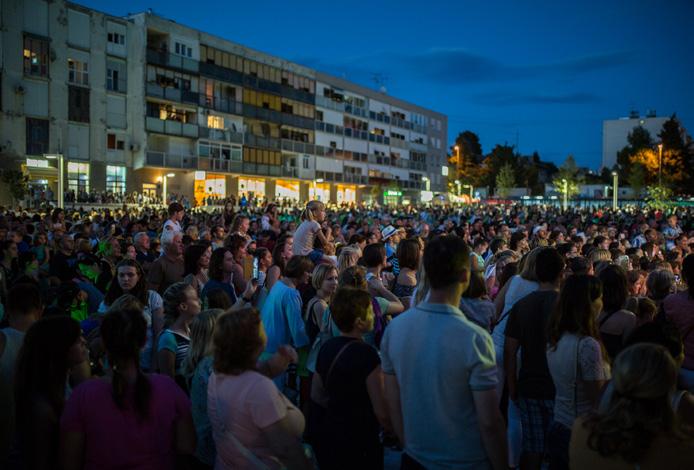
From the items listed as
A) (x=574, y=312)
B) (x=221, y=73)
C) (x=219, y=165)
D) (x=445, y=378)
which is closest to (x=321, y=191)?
(x=219, y=165)

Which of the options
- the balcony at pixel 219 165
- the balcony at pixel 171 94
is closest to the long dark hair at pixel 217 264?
the balcony at pixel 171 94

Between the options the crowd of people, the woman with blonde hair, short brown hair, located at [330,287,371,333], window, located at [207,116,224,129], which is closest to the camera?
the woman with blonde hair

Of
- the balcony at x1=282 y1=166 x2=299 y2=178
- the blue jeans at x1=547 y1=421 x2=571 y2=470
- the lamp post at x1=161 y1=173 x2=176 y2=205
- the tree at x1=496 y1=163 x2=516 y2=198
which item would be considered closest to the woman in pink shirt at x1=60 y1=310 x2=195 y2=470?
the blue jeans at x1=547 y1=421 x2=571 y2=470

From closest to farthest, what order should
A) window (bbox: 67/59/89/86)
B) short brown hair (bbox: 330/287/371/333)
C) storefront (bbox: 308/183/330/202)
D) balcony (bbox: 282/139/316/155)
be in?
short brown hair (bbox: 330/287/371/333) → window (bbox: 67/59/89/86) → balcony (bbox: 282/139/316/155) → storefront (bbox: 308/183/330/202)

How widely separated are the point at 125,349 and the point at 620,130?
10939 centimetres

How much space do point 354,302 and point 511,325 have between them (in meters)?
1.36

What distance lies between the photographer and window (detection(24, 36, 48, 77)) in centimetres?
3750

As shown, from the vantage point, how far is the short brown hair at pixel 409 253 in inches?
252

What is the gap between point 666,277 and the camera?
565cm

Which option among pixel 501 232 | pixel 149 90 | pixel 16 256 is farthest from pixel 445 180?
pixel 16 256

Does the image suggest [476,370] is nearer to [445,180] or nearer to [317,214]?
[317,214]

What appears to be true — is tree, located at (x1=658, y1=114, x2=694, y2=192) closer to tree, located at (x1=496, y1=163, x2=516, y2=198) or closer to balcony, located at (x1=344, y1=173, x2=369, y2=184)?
tree, located at (x1=496, y1=163, x2=516, y2=198)

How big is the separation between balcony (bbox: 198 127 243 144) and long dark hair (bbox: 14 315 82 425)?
4612 cm

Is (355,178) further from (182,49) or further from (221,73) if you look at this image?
(182,49)
